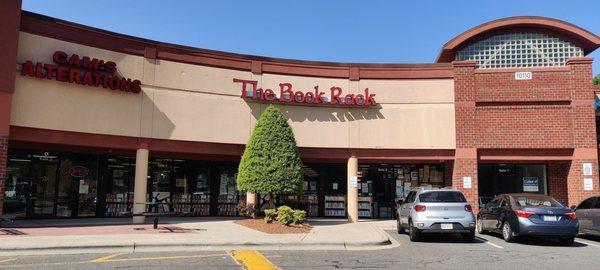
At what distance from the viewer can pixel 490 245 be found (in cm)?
1335

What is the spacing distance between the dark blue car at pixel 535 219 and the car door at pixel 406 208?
8.18 ft

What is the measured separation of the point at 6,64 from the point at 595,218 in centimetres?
1754

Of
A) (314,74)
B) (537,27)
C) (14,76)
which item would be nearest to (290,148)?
(314,74)

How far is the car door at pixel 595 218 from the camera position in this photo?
1437 cm

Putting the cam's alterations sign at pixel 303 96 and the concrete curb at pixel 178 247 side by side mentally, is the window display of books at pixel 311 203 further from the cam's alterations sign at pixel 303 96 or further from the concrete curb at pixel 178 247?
the concrete curb at pixel 178 247

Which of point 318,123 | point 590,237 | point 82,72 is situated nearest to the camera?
point 590,237

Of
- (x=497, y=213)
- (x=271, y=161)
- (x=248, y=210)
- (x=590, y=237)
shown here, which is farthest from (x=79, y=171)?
(x=590, y=237)

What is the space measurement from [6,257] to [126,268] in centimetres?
314

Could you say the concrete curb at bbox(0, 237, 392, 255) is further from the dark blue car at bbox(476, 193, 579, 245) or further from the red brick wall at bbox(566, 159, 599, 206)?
the red brick wall at bbox(566, 159, 599, 206)

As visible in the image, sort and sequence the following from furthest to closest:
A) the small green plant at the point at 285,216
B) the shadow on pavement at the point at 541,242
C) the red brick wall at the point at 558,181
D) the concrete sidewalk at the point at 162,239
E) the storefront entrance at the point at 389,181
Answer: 1. the storefront entrance at the point at 389,181
2. the red brick wall at the point at 558,181
3. the small green plant at the point at 285,216
4. the shadow on pavement at the point at 541,242
5. the concrete sidewalk at the point at 162,239

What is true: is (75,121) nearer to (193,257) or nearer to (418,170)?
(193,257)

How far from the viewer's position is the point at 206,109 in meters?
19.7

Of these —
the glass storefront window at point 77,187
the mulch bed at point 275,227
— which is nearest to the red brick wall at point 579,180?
the mulch bed at point 275,227

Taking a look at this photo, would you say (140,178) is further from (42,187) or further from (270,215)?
(270,215)
